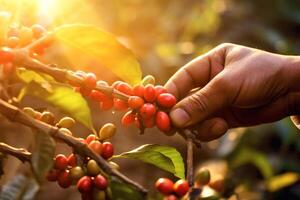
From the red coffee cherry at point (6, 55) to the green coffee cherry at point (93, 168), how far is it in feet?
0.84

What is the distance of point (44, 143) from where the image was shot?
3.35 ft

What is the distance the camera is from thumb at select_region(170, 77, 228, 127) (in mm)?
1407

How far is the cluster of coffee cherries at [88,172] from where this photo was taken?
1027mm

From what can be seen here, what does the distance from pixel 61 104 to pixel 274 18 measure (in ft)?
13.1

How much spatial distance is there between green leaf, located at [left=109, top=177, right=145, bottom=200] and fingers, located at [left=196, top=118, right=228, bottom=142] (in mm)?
559

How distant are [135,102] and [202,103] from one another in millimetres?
329

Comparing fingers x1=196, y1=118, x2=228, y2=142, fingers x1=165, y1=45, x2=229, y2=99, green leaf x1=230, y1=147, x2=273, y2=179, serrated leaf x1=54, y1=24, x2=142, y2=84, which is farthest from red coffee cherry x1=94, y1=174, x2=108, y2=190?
green leaf x1=230, y1=147, x2=273, y2=179

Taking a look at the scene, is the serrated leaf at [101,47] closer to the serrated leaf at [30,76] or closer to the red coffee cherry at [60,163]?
the serrated leaf at [30,76]

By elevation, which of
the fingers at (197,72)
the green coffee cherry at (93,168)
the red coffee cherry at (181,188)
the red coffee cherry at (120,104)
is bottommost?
the red coffee cherry at (181,188)

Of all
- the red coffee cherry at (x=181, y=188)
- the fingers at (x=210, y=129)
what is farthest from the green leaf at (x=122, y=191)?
the fingers at (x=210, y=129)

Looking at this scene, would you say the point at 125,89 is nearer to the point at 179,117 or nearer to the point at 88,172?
the point at 179,117

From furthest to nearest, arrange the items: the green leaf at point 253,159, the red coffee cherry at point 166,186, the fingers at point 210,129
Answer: the green leaf at point 253,159, the fingers at point 210,129, the red coffee cherry at point 166,186

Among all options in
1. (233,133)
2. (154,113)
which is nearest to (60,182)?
(154,113)

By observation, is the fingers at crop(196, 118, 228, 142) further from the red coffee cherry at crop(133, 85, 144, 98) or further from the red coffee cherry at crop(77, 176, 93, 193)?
the red coffee cherry at crop(77, 176, 93, 193)
